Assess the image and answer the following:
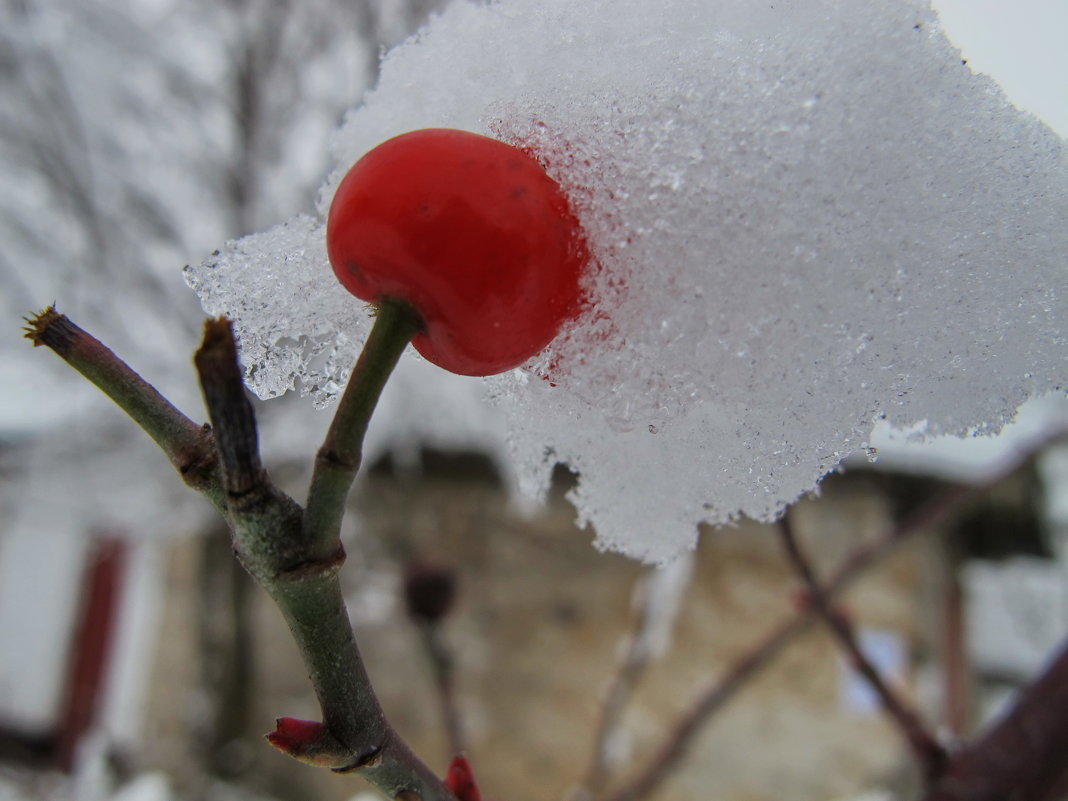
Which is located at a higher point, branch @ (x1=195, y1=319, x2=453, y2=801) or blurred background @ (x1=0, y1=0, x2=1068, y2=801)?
blurred background @ (x1=0, y1=0, x2=1068, y2=801)

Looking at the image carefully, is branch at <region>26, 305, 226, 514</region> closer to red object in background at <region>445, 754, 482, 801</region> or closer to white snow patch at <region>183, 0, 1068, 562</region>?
white snow patch at <region>183, 0, 1068, 562</region>

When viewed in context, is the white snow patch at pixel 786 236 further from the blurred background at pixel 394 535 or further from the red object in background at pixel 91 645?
the red object in background at pixel 91 645

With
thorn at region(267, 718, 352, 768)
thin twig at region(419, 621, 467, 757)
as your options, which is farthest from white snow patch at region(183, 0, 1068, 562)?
thin twig at region(419, 621, 467, 757)

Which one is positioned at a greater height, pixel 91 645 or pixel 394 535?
pixel 91 645

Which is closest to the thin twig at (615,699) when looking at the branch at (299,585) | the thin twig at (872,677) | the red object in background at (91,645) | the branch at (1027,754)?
the thin twig at (872,677)

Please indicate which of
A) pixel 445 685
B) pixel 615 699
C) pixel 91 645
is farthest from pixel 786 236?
pixel 91 645

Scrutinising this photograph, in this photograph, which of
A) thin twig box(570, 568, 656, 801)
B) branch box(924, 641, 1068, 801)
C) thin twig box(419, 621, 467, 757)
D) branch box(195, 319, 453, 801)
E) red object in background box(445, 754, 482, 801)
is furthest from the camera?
thin twig box(570, 568, 656, 801)

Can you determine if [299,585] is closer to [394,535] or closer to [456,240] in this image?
[456,240]
